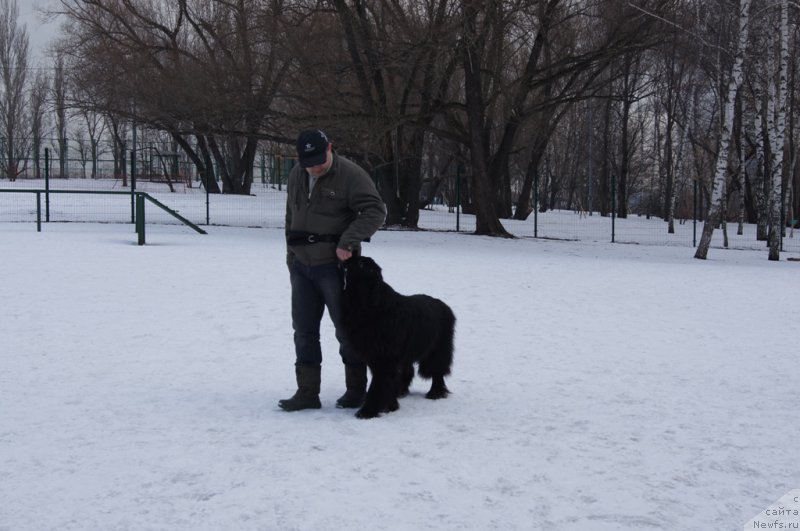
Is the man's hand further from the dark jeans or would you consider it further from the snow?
the snow

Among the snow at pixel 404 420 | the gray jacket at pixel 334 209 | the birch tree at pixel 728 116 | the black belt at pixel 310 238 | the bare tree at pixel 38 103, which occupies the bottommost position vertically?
the snow at pixel 404 420

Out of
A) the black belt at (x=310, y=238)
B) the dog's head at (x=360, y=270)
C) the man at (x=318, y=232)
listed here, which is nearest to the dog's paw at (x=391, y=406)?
the man at (x=318, y=232)

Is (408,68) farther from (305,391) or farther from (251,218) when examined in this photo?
(305,391)

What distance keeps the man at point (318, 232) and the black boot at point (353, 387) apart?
8 cm

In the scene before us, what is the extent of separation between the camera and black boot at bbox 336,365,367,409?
5.09 metres

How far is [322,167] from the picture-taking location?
4.72 m

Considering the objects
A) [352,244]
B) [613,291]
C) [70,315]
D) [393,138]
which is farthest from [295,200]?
[393,138]

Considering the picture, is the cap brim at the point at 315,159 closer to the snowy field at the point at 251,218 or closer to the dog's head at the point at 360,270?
the dog's head at the point at 360,270

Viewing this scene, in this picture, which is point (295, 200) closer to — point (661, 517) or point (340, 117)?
point (661, 517)

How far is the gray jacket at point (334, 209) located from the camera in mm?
4789

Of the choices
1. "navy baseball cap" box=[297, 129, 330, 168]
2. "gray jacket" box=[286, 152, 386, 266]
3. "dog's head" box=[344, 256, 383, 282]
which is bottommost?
"dog's head" box=[344, 256, 383, 282]

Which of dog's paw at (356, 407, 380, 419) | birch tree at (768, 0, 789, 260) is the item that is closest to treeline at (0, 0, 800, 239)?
birch tree at (768, 0, 789, 260)

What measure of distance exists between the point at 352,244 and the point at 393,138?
17331 mm

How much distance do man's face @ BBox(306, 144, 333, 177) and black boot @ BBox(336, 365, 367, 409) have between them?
1.29m
